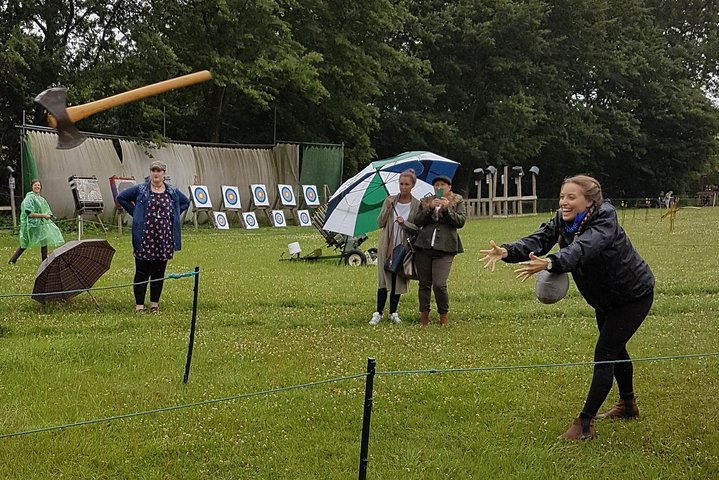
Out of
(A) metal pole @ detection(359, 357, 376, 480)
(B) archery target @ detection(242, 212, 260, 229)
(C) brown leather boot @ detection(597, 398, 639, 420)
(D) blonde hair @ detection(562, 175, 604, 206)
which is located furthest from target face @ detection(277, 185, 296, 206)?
(A) metal pole @ detection(359, 357, 376, 480)

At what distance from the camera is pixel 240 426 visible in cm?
489

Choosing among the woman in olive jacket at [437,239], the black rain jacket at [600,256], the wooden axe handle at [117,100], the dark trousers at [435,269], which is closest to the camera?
the black rain jacket at [600,256]

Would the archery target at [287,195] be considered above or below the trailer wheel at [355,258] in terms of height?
above

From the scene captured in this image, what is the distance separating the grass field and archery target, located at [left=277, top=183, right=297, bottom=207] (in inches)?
738

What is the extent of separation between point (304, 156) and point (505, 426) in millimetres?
26032

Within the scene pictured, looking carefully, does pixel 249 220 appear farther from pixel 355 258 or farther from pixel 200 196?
pixel 355 258

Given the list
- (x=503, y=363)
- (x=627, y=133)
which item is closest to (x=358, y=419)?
(x=503, y=363)

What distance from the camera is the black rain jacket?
14.2 ft

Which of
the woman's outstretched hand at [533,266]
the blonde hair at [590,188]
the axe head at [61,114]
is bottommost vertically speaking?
the woman's outstretched hand at [533,266]

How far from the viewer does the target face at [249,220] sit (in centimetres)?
2700

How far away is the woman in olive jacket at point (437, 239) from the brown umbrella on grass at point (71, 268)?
411 centimetres

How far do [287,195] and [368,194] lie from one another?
1941 cm

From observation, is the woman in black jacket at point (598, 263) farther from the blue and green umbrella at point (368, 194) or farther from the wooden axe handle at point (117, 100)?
the blue and green umbrella at point (368, 194)

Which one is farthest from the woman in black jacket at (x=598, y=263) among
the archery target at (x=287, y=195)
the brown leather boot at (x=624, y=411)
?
the archery target at (x=287, y=195)
